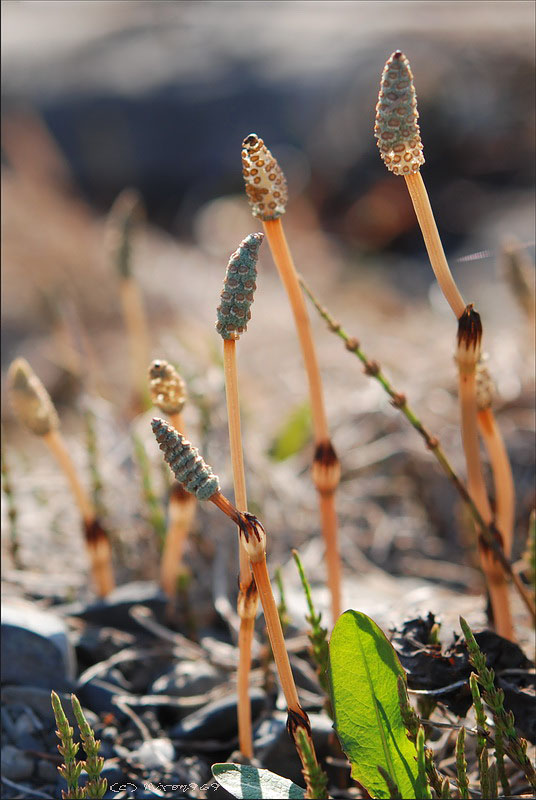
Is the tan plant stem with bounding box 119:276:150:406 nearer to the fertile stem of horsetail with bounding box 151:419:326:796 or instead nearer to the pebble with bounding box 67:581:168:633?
the pebble with bounding box 67:581:168:633

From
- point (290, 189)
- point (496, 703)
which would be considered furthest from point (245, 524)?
point (290, 189)

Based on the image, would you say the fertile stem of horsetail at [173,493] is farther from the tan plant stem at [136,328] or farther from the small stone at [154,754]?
the tan plant stem at [136,328]

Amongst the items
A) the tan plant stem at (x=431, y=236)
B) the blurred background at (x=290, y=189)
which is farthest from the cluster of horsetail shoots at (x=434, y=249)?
the blurred background at (x=290, y=189)

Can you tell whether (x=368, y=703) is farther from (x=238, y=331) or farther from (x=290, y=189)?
(x=290, y=189)

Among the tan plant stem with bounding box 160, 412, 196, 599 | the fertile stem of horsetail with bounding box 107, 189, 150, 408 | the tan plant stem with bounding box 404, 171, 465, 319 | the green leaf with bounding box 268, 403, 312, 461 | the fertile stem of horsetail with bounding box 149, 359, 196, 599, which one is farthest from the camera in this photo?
the green leaf with bounding box 268, 403, 312, 461

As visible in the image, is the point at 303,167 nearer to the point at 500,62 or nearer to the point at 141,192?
the point at 141,192

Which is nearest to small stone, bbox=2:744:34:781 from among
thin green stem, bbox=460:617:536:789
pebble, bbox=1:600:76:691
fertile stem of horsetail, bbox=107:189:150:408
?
pebble, bbox=1:600:76:691
